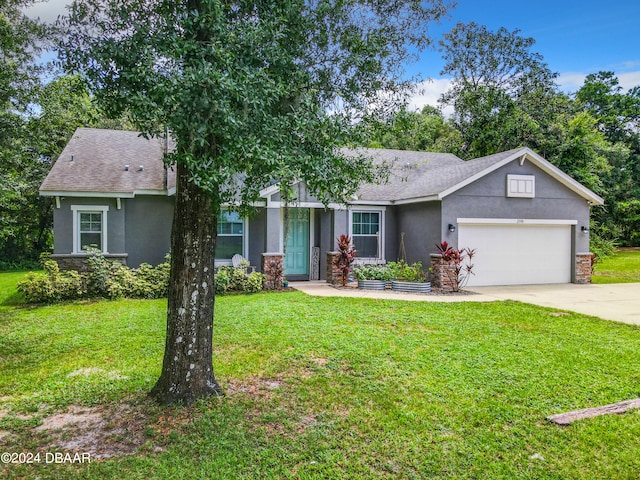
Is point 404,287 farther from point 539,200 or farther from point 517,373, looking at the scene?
point 517,373

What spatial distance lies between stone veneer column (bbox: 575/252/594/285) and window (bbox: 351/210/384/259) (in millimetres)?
6491

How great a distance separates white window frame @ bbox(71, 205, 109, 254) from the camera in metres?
12.3

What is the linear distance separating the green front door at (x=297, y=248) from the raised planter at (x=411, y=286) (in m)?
3.43

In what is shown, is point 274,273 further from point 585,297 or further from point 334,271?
point 585,297

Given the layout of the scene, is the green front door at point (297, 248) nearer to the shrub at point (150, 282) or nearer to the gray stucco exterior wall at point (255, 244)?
the gray stucco exterior wall at point (255, 244)

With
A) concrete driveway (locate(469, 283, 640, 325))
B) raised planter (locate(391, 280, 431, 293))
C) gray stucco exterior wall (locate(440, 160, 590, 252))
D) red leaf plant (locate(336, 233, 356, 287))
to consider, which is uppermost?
gray stucco exterior wall (locate(440, 160, 590, 252))

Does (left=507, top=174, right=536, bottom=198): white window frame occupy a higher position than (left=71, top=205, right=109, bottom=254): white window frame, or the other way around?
(left=507, top=174, right=536, bottom=198): white window frame

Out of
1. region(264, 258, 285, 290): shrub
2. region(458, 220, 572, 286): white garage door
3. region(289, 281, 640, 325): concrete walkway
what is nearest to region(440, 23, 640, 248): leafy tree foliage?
region(458, 220, 572, 286): white garage door

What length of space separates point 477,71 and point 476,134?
181 inches

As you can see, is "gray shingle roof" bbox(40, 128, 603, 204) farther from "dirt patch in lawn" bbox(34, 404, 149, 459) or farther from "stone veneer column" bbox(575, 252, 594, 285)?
"dirt patch in lawn" bbox(34, 404, 149, 459)

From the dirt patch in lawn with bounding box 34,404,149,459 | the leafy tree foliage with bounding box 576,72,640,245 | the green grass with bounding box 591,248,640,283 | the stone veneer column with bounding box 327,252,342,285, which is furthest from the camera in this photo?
the leafy tree foliage with bounding box 576,72,640,245

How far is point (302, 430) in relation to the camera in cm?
406

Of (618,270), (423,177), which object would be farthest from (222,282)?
(618,270)

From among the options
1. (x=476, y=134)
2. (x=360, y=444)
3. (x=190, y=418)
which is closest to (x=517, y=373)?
(x=360, y=444)
